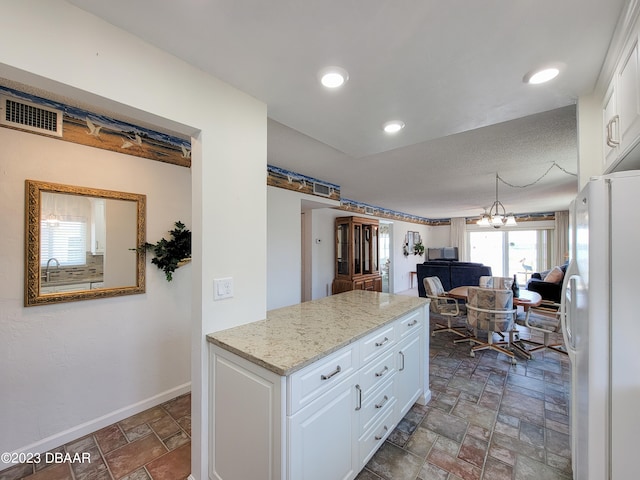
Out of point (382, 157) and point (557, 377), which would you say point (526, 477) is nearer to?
point (557, 377)

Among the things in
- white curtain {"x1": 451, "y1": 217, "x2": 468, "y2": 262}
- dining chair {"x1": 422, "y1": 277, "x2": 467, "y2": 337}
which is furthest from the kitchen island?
white curtain {"x1": 451, "y1": 217, "x2": 468, "y2": 262}

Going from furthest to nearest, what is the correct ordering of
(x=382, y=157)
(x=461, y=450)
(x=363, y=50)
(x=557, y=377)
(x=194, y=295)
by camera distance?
(x=382, y=157) < (x=557, y=377) < (x=461, y=450) < (x=194, y=295) < (x=363, y=50)

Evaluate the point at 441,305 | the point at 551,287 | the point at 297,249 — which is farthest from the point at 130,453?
the point at 551,287

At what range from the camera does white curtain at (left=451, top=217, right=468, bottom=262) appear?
9.36m

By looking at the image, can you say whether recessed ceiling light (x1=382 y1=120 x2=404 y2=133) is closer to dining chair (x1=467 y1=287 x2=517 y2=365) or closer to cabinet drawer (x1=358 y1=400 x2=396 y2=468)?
cabinet drawer (x1=358 y1=400 x2=396 y2=468)

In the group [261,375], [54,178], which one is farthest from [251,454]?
[54,178]

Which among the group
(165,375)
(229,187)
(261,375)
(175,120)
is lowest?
(165,375)

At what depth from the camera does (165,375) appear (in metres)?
2.33

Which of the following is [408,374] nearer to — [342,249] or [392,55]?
[392,55]

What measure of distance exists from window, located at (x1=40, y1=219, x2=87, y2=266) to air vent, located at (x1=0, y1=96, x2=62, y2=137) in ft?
2.00

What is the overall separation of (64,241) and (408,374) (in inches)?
108

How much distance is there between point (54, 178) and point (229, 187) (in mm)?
1310

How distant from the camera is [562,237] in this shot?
7.46 metres

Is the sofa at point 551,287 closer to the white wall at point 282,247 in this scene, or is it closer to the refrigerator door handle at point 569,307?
the refrigerator door handle at point 569,307
